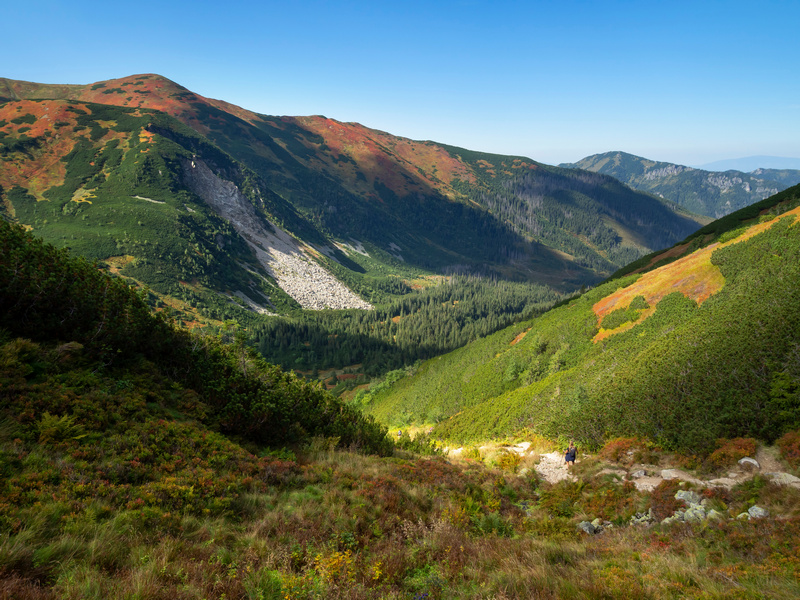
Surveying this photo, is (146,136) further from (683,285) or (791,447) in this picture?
(791,447)

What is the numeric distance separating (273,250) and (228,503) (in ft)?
587

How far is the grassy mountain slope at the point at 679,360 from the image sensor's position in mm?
15578

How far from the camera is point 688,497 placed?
39.1 feet

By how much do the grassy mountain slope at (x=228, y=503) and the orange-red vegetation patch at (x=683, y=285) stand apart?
825 inches

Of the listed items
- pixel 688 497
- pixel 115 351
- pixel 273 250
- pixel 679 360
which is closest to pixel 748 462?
pixel 688 497

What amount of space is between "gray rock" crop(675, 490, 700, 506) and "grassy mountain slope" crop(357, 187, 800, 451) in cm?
413

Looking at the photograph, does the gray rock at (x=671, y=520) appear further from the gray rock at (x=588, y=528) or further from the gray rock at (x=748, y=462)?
the gray rock at (x=748, y=462)

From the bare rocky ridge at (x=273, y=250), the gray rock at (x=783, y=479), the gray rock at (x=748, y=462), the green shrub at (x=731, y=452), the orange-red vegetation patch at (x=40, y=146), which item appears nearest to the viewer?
the gray rock at (x=783, y=479)

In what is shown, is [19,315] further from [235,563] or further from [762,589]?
[762,589]

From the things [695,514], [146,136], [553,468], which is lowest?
[553,468]

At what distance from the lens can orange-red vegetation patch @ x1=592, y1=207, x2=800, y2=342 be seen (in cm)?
2762

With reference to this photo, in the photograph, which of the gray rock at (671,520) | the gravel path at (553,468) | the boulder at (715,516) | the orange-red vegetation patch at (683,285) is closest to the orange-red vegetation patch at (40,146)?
the gravel path at (553,468)

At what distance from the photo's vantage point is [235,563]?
641cm

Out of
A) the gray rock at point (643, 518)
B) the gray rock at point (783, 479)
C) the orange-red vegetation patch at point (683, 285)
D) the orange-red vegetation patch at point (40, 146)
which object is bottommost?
the gray rock at point (643, 518)
